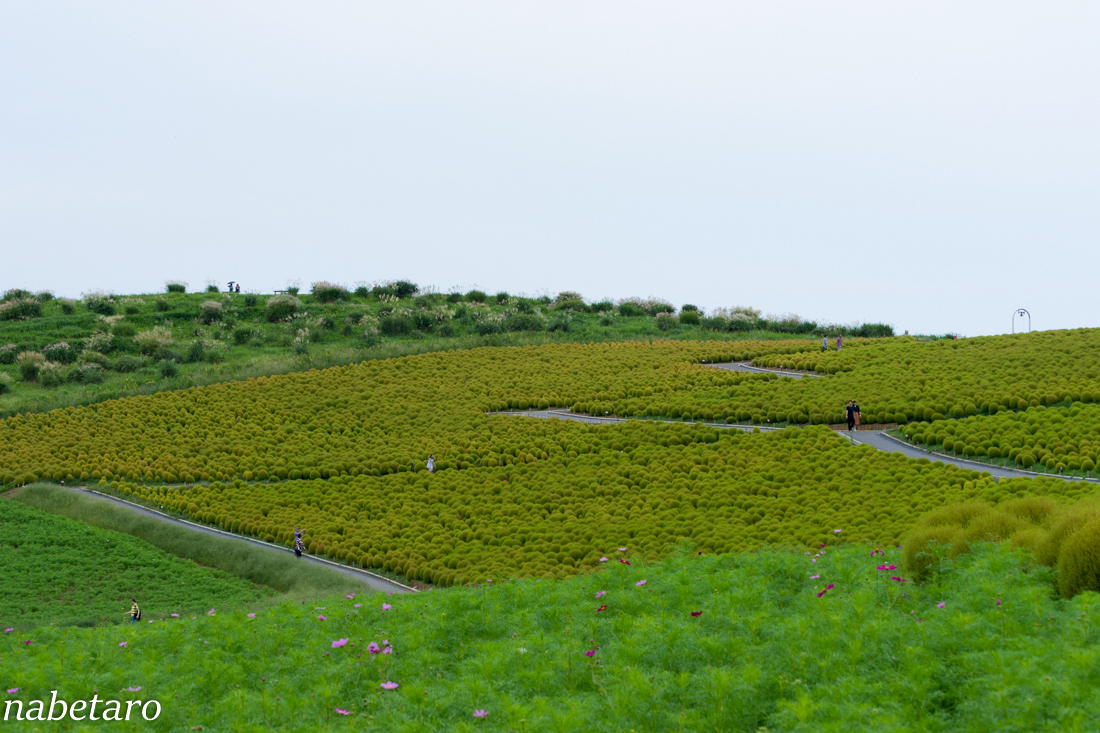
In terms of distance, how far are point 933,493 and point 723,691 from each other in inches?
548

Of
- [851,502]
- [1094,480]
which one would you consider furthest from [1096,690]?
[1094,480]

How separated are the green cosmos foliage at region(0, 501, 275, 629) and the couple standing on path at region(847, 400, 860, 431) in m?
18.0

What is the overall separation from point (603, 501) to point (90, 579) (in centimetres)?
1283

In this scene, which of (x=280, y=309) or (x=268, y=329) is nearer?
(x=268, y=329)

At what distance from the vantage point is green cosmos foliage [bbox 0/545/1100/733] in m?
7.64

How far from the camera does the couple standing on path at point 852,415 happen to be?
28.1m

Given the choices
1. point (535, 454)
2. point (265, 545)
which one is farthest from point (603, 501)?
point (265, 545)

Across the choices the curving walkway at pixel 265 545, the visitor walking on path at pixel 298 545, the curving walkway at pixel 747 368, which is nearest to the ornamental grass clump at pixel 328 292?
the curving walkway at pixel 747 368

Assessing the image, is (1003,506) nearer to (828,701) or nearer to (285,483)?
(828,701)

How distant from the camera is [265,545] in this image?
23.6 m

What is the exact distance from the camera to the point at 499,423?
33.4 metres

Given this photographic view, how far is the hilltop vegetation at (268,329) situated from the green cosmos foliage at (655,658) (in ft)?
111

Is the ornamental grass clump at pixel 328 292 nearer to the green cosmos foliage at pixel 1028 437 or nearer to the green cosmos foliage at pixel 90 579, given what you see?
the green cosmos foliage at pixel 90 579

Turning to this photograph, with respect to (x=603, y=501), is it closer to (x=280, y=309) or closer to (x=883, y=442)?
(x=883, y=442)
